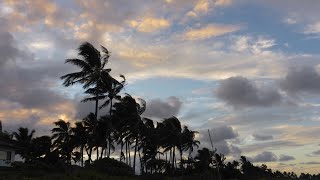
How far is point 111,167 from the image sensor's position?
140ft

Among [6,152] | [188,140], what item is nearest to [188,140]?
[188,140]

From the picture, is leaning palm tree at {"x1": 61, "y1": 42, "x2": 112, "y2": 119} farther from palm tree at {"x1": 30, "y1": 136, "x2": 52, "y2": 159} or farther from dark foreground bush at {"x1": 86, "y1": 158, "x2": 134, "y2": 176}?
palm tree at {"x1": 30, "y1": 136, "x2": 52, "y2": 159}

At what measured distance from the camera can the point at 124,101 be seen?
2351 inches

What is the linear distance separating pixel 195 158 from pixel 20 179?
2772 inches

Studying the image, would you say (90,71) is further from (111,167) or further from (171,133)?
(171,133)

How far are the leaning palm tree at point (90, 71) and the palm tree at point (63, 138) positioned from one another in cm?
3397

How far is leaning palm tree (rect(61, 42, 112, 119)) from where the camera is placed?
46500mm

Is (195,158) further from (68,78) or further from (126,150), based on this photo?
(68,78)

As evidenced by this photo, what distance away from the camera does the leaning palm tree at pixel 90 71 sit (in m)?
46.5

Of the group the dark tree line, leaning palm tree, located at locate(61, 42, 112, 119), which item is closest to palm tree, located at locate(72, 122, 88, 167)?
the dark tree line

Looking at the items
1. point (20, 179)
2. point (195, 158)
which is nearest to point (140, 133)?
point (195, 158)

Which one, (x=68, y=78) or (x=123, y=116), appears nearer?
(x=68, y=78)

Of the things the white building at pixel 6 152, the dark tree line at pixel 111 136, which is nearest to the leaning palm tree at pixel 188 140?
the dark tree line at pixel 111 136

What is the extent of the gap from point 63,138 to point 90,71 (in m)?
36.6
